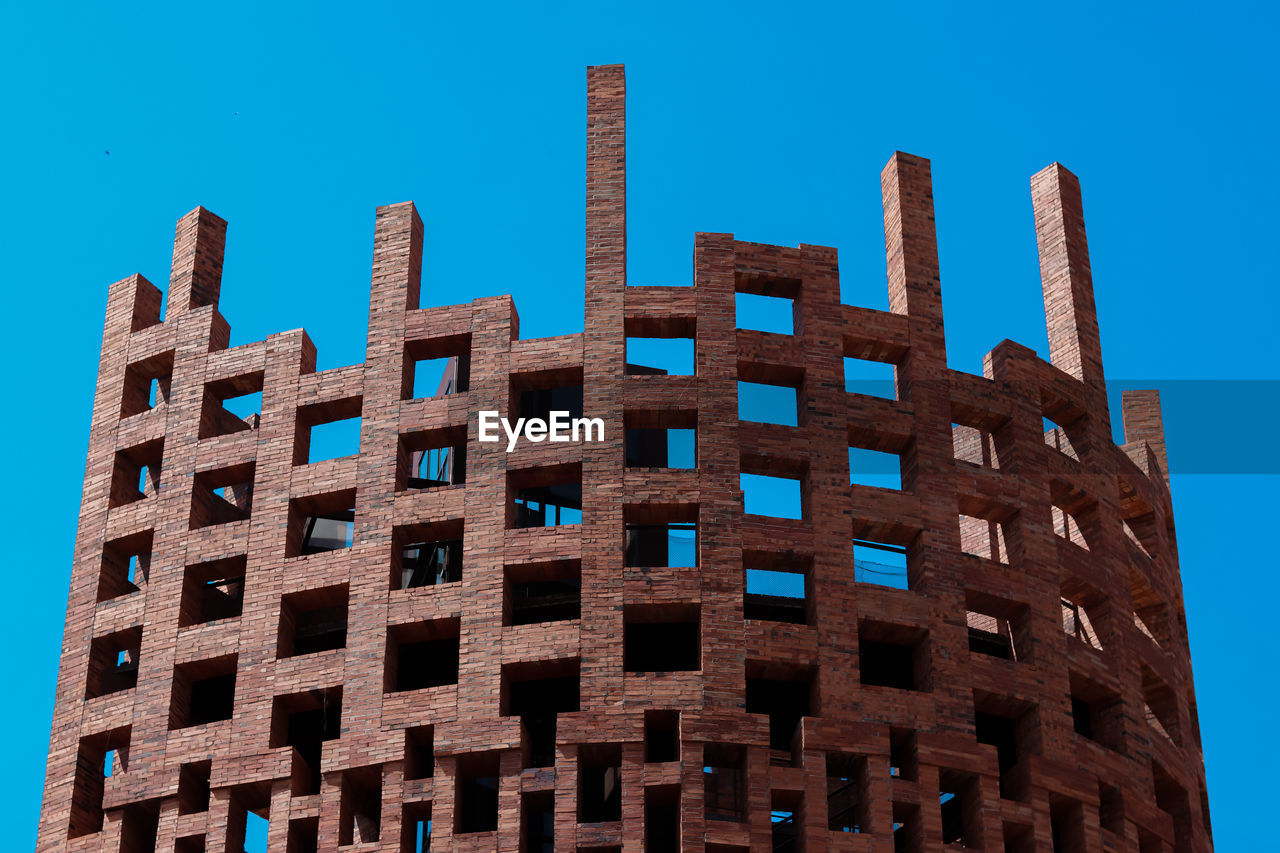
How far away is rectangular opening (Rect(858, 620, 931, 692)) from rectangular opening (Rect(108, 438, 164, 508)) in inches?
554

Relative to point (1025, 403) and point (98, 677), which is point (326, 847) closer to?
point (98, 677)

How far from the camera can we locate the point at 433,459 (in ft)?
172

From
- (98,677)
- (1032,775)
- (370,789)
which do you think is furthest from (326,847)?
(1032,775)

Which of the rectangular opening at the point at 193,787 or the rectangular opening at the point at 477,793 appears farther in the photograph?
the rectangular opening at the point at 193,787

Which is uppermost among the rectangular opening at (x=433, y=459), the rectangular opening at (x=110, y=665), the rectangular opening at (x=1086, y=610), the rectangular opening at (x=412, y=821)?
the rectangular opening at (x=433, y=459)

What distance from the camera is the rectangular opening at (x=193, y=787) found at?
40781 millimetres

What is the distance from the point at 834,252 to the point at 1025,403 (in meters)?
4.69

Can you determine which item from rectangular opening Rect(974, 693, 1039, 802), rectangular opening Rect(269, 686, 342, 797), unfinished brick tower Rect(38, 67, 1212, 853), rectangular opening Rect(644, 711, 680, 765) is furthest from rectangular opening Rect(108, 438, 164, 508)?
rectangular opening Rect(974, 693, 1039, 802)

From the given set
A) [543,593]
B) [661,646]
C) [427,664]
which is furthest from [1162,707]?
[427,664]

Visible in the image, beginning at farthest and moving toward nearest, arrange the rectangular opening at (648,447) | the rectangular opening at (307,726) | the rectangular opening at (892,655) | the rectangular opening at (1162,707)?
1. the rectangular opening at (648,447)
2. the rectangular opening at (1162,707)
3. the rectangular opening at (892,655)
4. the rectangular opening at (307,726)

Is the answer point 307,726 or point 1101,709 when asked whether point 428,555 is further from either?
point 1101,709

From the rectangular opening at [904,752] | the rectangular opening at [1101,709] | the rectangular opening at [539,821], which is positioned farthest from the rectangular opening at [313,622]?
the rectangular opening at [1101,709]

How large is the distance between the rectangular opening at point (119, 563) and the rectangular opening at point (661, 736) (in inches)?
411

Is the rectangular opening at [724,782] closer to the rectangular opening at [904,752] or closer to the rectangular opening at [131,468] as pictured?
the rectangular opening at [904,752]
